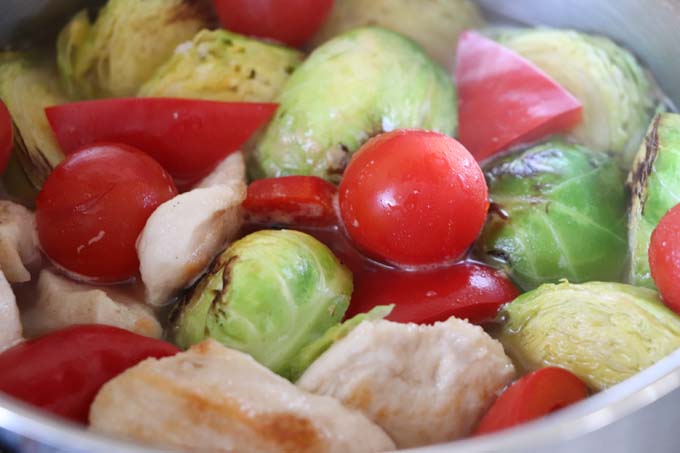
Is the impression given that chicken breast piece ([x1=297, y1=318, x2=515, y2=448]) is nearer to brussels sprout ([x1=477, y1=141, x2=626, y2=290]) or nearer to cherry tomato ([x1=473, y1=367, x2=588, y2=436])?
cherry tomato ([x1=473, y1=367, x2=588, y2=436])

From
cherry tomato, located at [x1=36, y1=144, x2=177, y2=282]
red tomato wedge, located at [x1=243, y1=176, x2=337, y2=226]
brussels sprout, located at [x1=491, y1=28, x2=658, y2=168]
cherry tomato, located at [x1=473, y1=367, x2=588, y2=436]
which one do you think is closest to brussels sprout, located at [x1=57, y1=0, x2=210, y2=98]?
cherry tomato, located at [x1=36, y1=144, x2=177, y2=282]

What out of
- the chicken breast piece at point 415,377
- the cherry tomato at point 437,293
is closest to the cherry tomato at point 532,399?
the chicken breast piece at point 415,377

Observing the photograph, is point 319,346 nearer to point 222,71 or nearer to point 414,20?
point 222,71

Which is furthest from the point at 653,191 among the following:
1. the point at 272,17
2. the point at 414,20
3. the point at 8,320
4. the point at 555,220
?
the point at 8,320

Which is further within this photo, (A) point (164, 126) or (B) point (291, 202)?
(A) point (164, 126)

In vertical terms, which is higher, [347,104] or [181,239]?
[347,104]

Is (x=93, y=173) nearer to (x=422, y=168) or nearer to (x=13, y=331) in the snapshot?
(x=13, y=331)

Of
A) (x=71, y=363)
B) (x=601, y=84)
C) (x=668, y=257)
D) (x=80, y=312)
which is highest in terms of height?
(x=601, y=84)
